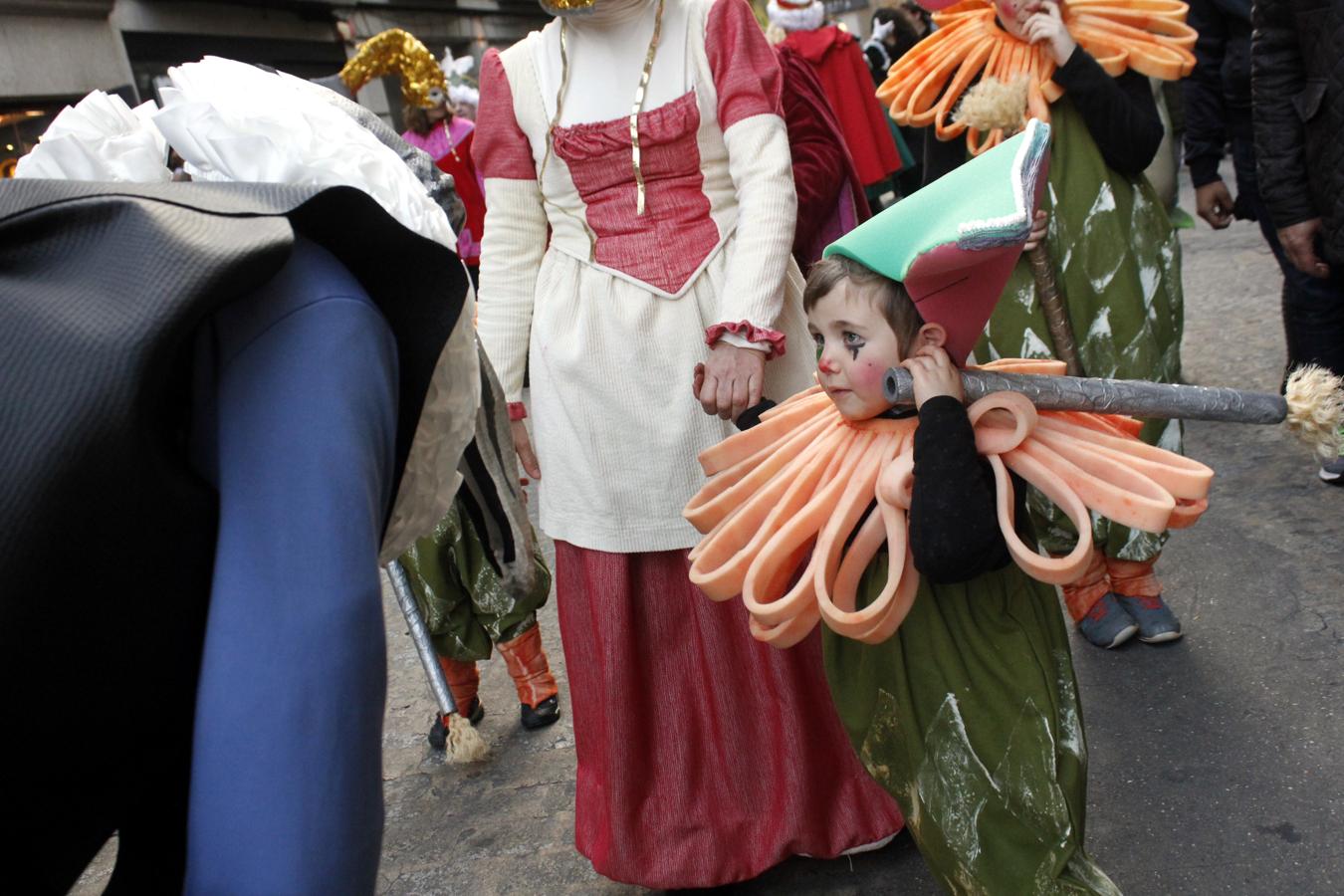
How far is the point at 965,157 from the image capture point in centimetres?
342

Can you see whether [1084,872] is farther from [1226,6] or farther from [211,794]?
[1226,6]

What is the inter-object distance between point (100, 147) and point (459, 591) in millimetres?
2515

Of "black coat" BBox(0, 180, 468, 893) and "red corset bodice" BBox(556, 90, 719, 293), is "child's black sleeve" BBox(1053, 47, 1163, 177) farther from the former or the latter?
"black coat" BBox(0, 180, 468, 893)

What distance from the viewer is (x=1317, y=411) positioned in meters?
1.91

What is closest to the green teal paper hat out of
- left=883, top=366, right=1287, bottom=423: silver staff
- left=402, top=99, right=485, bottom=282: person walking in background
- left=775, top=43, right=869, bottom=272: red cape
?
left=883, top=366, right=1287, bottom=423: silver staff

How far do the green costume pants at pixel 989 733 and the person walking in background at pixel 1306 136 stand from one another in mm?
1811

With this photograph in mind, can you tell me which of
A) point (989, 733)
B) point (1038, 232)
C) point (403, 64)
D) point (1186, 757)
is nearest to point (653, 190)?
point (1038, 232)

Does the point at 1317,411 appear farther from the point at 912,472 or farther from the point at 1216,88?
the point at 1216,88

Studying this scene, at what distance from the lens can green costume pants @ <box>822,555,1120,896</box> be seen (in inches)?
80.2

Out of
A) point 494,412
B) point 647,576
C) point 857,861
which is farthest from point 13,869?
point 857,861

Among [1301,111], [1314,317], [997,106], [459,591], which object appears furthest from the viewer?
[1314,317]

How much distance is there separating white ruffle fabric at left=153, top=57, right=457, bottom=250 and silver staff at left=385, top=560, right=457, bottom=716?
209 centimetres

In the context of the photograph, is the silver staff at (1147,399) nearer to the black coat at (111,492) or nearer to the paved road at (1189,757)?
the paved road at (1189,757)

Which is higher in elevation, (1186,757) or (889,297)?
(889,297)
